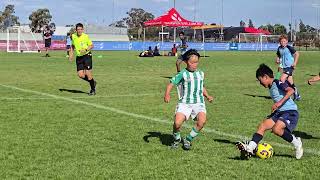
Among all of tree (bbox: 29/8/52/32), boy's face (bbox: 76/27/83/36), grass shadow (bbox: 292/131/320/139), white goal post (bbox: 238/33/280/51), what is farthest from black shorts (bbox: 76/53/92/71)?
tree (bbox: 29/8/52/32)

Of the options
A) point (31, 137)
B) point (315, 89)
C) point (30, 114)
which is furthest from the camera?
point (315, 89)

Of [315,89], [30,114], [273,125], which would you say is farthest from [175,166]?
[315,89]

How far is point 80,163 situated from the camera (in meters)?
6.81

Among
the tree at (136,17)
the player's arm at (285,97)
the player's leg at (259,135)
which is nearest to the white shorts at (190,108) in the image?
the player's leg at (259,135)

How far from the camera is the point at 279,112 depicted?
7.41m

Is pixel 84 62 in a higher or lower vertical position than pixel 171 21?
lower

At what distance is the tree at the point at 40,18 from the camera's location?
11031 cm

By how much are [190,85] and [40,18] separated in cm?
10779

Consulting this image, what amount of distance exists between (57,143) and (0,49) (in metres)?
55.0

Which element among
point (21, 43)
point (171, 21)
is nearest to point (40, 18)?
point (21, 43)

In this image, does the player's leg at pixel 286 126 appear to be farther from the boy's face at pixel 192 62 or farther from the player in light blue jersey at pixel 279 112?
the boy's face at pixel 192 62

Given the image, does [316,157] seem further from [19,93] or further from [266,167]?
[19,93]

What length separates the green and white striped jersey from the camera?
804cm

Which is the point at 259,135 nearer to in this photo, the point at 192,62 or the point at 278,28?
the point at 192,62
